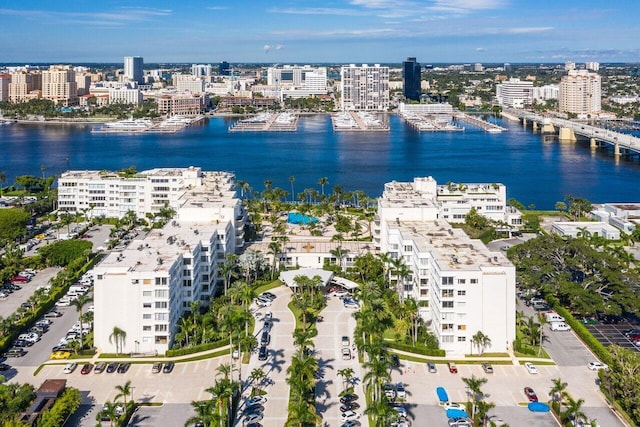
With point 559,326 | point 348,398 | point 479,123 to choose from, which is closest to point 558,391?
point 348,398

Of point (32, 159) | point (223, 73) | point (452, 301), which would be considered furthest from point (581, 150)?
point (223, 73)

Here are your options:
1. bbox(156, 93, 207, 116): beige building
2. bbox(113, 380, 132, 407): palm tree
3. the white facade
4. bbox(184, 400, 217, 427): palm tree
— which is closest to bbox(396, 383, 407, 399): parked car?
bbox(184, 400, 217, 427): palm tree

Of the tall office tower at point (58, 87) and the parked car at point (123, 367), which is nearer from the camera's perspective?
the parked car at point (123, 367)

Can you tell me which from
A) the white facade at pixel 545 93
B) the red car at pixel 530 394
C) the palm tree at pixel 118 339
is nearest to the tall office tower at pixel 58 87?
the white facade at pixel 545 93

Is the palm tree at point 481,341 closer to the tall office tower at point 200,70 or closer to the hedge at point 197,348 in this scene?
the hedge at point 197,348

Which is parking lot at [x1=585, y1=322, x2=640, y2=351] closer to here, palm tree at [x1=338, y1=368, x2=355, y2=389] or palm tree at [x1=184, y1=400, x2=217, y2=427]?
palm tree at [x1=338, y1=368, x2=355, y2=389]
